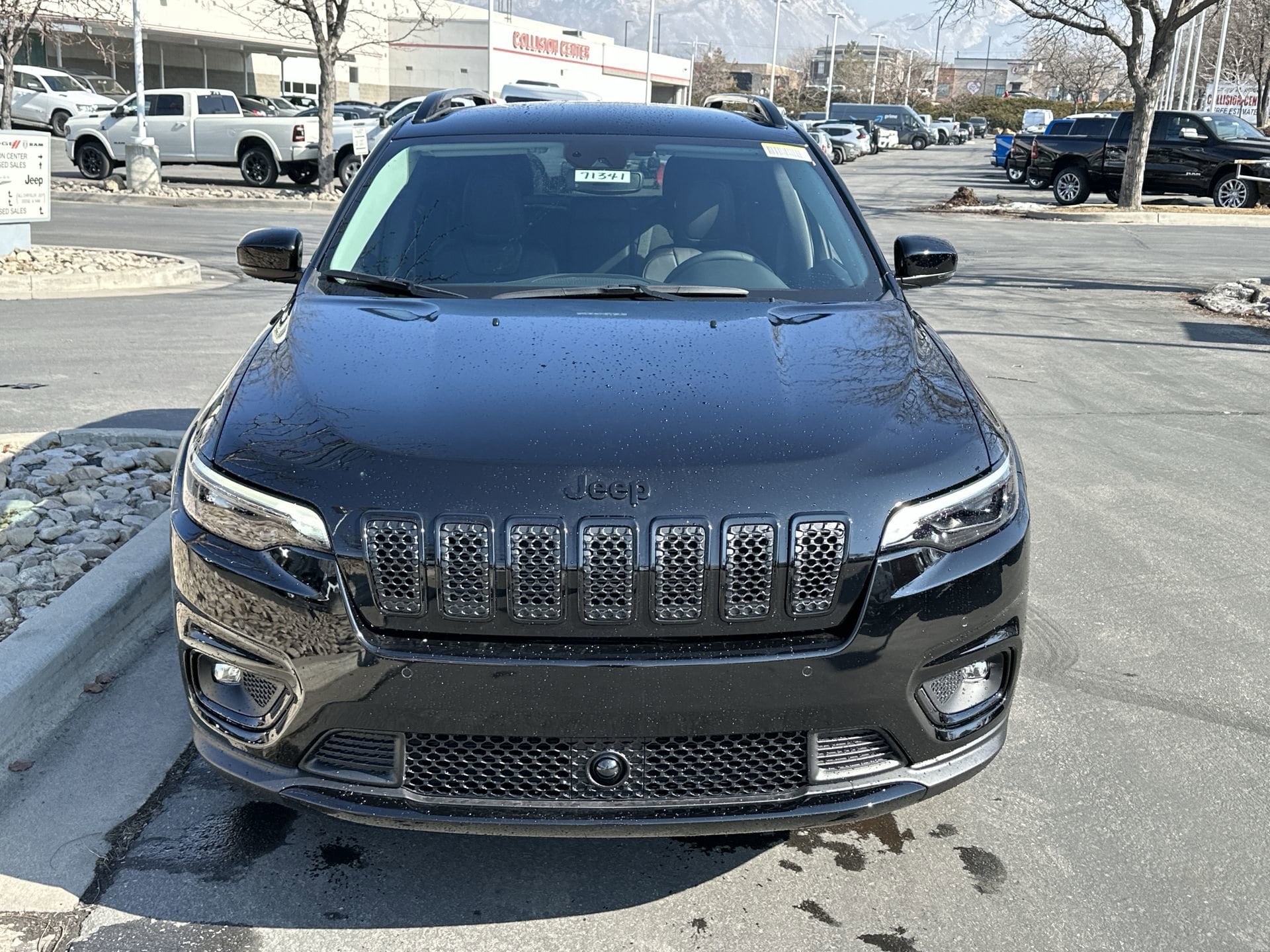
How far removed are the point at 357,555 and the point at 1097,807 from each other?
214 cm

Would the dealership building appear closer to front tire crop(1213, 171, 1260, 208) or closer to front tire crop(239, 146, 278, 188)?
front tire crop(239, 146, 278, 188)

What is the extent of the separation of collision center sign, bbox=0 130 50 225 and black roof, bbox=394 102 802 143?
29.0 ft

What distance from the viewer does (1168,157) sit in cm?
2706

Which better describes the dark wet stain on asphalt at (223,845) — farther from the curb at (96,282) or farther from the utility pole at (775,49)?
the utility pole at (775,49)

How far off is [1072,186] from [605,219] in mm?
26051

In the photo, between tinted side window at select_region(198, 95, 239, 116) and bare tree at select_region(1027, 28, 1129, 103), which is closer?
tinted side window at select_region(198, 95, 239, 116)

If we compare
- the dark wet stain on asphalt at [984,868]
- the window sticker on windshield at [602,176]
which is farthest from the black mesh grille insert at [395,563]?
the window sticker on windshield at [602,176]

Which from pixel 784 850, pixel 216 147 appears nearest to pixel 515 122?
pixel 784 850

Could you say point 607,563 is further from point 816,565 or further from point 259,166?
point 259,166

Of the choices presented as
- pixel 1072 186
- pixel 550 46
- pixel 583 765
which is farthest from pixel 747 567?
pixel 550 46

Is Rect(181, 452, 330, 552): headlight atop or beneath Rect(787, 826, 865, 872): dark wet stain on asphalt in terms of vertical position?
atop

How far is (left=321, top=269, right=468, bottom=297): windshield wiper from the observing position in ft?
12.7

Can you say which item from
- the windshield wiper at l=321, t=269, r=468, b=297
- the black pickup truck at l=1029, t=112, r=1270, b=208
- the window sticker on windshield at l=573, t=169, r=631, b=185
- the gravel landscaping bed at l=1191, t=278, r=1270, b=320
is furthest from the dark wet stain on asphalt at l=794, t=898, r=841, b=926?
the black pickup truck at l=1029, t=112, r=1270, b=208

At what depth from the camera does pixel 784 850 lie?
3217mm
